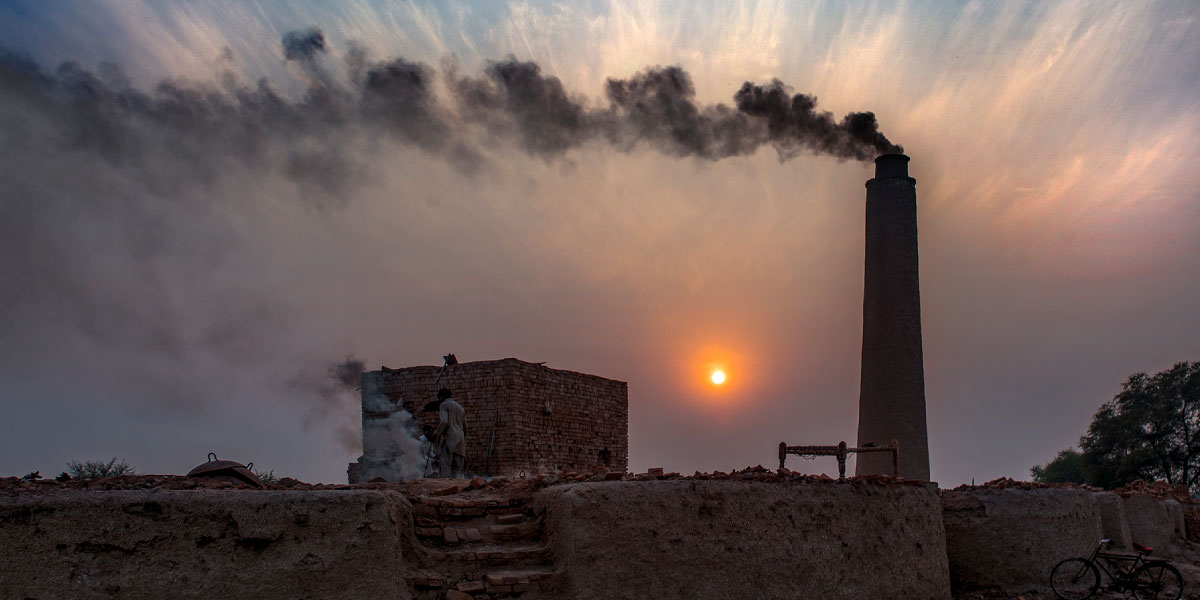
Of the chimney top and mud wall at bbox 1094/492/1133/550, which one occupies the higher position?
the chimney top

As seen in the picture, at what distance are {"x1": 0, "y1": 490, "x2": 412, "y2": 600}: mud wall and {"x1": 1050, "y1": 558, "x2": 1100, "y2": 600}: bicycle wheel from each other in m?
7.81

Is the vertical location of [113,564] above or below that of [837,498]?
below

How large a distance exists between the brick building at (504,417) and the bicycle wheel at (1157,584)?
848 cm

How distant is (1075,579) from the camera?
10.8m

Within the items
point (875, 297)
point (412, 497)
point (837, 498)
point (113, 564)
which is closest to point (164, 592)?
point (113, 564)

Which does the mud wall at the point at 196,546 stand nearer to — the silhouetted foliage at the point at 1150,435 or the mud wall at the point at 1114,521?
the mud wall at the point at 1114,521

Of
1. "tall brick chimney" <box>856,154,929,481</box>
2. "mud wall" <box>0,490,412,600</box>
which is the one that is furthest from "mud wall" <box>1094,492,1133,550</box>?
"mud wall" <box>0,490,412,600</box>

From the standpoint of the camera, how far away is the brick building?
56.3ft

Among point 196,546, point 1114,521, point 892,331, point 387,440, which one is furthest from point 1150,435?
point 196,546

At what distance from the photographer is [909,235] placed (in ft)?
61.8

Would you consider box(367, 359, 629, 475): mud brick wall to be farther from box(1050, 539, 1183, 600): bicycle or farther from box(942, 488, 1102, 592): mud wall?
box(1050, 539, 1183, 600): bicycle

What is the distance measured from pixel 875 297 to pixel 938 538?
31.1 ft

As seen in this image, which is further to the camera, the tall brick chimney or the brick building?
the tall brick chimney

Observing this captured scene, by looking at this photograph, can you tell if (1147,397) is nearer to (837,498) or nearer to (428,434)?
(428,434)
